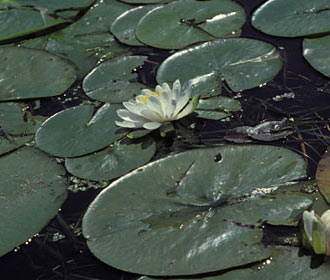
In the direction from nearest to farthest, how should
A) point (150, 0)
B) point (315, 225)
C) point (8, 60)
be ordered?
point (315, 225), point (8, 60), point (150, 0)

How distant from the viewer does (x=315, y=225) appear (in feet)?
6.06

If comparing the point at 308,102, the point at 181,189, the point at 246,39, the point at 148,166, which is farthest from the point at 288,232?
the point at 246,39

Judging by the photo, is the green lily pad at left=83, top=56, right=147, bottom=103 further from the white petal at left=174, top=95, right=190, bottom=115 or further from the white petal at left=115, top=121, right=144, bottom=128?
the white petal at left=174, top=95, right=190, bottom=115

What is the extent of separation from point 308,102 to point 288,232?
2.97ft

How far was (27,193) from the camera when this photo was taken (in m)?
2.46

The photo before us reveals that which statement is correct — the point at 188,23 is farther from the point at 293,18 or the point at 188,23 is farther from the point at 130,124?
the point at 130,124

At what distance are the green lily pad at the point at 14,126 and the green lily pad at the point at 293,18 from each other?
144cm

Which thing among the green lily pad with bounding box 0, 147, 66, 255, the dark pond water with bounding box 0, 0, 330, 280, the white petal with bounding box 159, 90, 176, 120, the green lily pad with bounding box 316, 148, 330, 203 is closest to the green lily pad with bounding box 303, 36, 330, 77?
the dark pond water with bounding box 0, 0, 330, 280

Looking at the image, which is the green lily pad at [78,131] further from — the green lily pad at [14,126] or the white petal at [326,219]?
the white petal at [326,219]

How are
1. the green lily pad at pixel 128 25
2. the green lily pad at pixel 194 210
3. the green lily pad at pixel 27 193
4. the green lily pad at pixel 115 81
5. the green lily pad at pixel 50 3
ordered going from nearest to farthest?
the green lily pad at pixel 194 210, the green lily pad at pixel 27 193, the green lily pad at pixel 115 81, the green lily pad at pixel 128 25, the green lily pad at pixel 50 3

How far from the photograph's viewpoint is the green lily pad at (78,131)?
265 centimetres

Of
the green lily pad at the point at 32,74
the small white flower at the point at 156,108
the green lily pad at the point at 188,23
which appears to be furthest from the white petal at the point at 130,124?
the green lily pad at the point at 188,23

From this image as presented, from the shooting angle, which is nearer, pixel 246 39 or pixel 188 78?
pixel 188 78

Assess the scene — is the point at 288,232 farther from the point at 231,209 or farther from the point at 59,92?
the point at 59,92
